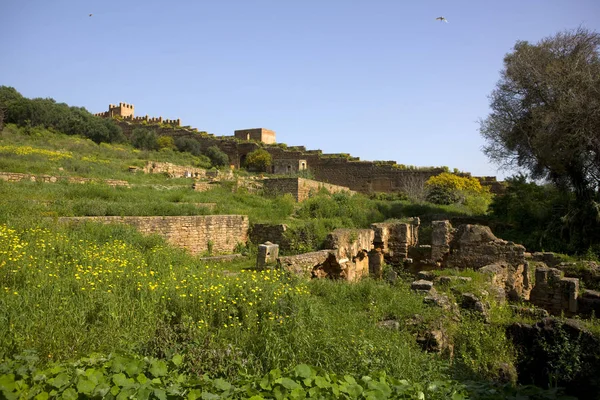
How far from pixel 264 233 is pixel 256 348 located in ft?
34.4

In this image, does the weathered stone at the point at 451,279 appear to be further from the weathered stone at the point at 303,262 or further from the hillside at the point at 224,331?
the weathered stone at the point at 303,262

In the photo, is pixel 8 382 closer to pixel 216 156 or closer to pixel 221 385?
pixel 221 385

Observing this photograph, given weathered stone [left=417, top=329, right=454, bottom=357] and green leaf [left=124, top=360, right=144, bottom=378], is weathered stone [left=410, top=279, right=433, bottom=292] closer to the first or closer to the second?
weathered stone [left=417, top=329, right=454, bottom=357]

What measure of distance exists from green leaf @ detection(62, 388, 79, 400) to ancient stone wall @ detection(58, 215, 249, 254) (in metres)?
8.32

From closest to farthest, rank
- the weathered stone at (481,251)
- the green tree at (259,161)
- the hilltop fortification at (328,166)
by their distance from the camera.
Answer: the weathered stone at (481,251)
the hilltop fortification at (328,166)
the green tree at (259,161)

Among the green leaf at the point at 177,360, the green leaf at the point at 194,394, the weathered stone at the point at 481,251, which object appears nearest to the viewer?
the green leaf at the point at 194,394

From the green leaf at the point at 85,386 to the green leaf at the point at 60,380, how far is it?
14 centimetres

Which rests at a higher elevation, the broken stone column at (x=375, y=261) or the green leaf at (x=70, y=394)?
the green leaf at (x=70, y=394)

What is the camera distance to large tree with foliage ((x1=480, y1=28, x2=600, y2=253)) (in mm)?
16516

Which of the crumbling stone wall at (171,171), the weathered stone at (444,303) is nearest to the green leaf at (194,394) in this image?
the weathered stone at (444,303)

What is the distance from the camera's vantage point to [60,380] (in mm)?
3373

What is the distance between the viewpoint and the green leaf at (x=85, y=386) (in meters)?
3.26

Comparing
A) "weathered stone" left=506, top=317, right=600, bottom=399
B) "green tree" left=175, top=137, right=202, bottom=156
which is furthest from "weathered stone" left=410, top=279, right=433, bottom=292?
"green tree" left=175, top=137, right=202, bottom=156

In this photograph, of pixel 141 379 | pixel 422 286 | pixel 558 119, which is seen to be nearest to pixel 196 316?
pixel 141 379
